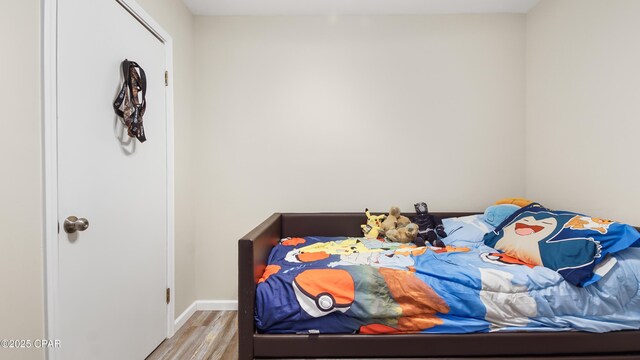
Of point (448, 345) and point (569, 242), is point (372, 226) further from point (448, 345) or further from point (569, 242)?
point (569, 242)

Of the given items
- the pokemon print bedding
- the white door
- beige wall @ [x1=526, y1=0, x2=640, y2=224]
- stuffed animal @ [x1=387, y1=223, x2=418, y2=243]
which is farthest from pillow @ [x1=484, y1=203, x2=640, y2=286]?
the white door

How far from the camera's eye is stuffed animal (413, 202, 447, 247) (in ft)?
6.72

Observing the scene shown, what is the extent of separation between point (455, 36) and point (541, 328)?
7.09ft

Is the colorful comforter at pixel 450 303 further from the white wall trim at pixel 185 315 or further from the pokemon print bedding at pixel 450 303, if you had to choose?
the white wall trim at pixel 185 315

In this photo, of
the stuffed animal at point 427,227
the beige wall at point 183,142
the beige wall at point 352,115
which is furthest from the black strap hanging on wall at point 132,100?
the stuffed animal at point 427,227

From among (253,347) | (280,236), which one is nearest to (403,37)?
(280,236)

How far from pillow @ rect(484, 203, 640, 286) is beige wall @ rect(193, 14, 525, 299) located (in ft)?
2.42

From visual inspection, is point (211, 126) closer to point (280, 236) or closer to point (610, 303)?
point (280, 236)

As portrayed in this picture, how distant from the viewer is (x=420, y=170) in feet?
7.96

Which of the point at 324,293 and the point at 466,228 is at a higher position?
the point at 466,228

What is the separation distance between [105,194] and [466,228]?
2.24m

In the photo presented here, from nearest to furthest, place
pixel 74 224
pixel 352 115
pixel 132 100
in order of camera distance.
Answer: pixel 74 224 < pixel 132 100 < pixel 352 115

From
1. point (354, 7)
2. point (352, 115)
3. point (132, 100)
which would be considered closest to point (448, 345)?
point (352, 115)

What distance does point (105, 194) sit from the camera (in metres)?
1.40
